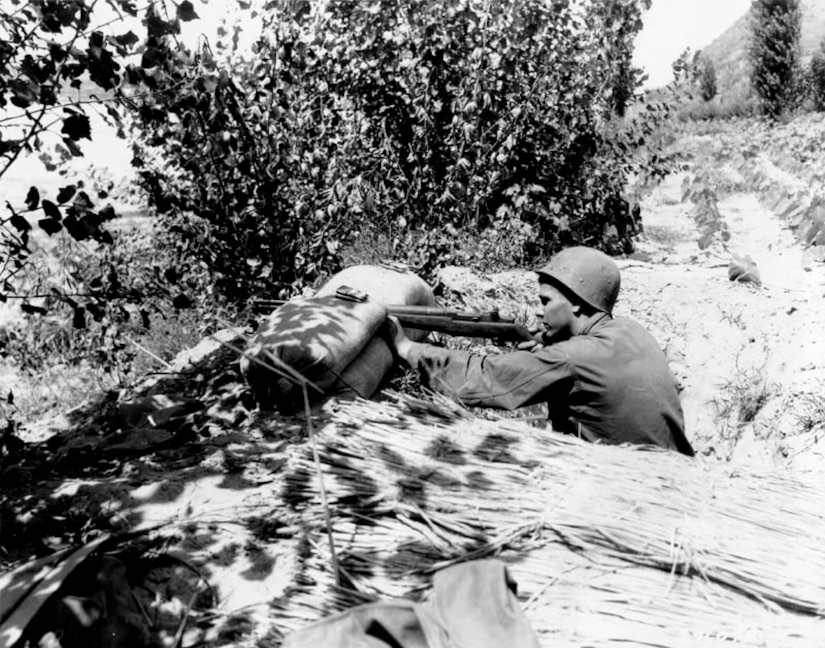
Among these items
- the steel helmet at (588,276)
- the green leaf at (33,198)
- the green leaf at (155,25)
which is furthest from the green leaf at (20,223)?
the steel helmet at (588,276)

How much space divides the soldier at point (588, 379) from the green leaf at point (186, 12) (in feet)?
5.54

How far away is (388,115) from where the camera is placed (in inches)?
235

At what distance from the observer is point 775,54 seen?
824 inches

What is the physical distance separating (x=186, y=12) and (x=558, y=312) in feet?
6.70

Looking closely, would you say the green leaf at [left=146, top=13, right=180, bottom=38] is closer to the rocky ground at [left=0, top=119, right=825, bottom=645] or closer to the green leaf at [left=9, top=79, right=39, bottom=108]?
the green leaf at [left=9, top=79, right=39, bottom=108]

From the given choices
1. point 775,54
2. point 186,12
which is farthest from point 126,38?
point 775,54

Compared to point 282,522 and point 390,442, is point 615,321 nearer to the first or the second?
point 390,442

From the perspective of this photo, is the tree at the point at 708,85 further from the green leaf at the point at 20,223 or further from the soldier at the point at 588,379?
the green leaf at the point at 20,223

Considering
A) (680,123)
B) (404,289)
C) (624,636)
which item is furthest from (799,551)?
(680,123)

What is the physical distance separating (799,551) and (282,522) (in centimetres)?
163

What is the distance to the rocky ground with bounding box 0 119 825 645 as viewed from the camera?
7.97 ft

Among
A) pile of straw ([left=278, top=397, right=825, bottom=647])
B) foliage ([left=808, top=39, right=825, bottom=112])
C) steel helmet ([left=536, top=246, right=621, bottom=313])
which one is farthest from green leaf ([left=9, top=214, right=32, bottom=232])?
Answer: foliage ([left=808, top=39, right=825, bottom=112])

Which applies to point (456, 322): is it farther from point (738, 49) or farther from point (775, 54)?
point (738, 49)

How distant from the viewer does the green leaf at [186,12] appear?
282 centimetres
